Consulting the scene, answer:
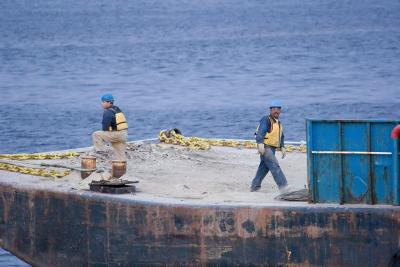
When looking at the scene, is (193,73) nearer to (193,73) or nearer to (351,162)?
(193,73)

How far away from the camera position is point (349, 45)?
86.2m

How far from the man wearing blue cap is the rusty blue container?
4254 mm

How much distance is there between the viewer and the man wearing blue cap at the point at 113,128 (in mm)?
21359

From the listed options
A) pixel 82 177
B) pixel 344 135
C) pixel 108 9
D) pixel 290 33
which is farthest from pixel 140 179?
pixel 108 9

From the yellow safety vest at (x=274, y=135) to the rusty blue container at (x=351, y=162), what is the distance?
1659 millimetres

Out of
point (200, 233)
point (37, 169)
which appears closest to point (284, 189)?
point (200, 233)

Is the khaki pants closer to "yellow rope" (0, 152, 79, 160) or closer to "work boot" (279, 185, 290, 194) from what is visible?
"yellow rope" (0, 152, 79, 160)

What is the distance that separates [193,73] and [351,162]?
5051cm

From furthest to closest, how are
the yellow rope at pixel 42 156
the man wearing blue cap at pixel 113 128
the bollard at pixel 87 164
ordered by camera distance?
1. the yellow rope at pixel 42 156
2. the man wearing blue cap at pixel 113 128
3. the bollard at pixel 87 164

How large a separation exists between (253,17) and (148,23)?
14322mm

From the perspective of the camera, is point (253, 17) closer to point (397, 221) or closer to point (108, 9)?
point (108, 9)

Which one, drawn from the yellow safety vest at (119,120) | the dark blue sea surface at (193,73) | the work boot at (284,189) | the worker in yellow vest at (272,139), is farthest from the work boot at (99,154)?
the dark blue sea surface at (193,73)

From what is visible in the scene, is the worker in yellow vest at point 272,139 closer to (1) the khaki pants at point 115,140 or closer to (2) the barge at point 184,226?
(2) the barge at point 184,226

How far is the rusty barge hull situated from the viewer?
18.1 m
